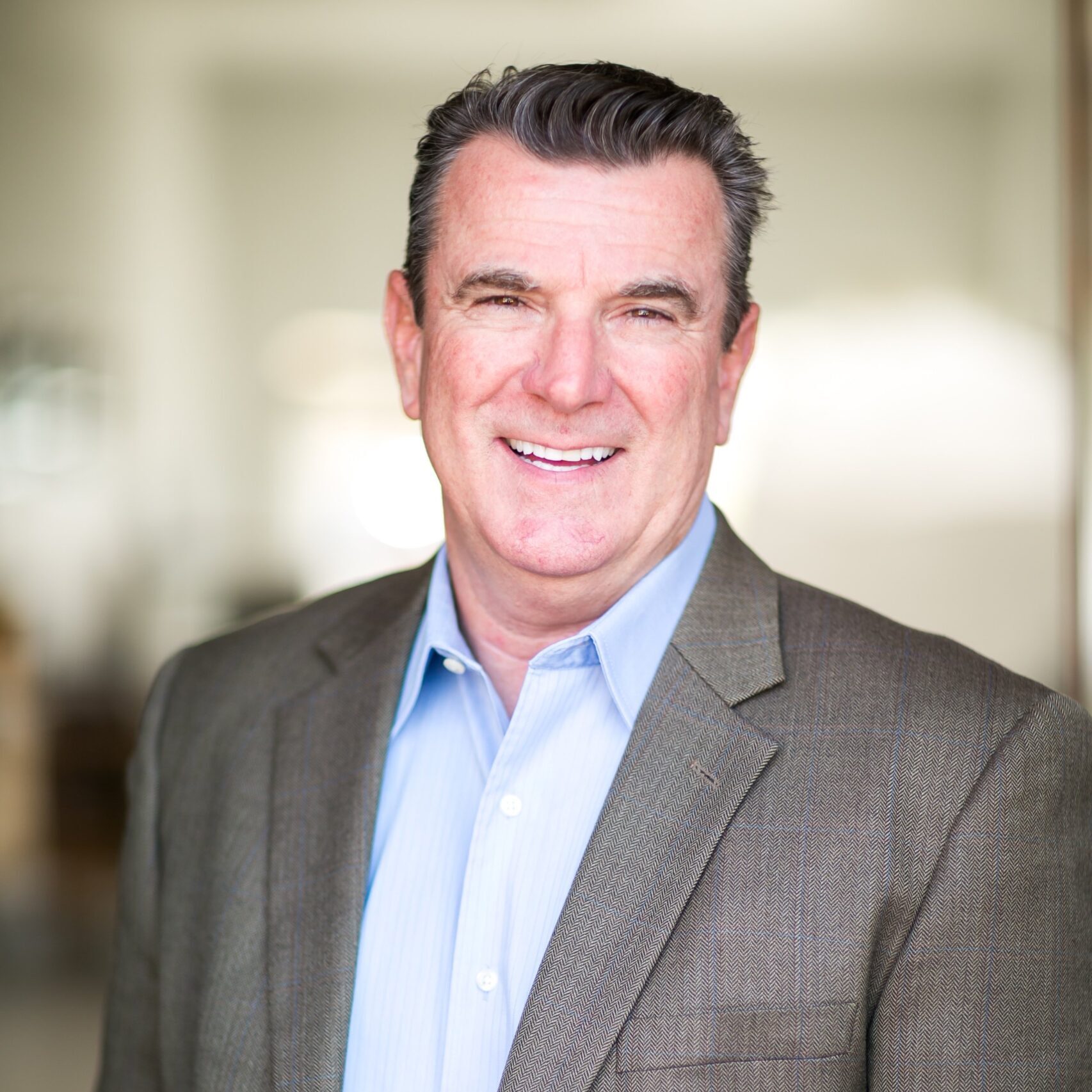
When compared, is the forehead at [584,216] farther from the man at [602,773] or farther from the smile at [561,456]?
the smile at [561,456]

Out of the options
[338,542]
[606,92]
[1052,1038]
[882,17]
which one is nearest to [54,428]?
[338,542]

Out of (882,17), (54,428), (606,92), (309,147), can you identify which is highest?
(882,17)

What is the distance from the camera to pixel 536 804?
4.44ft

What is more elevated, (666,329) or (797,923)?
(666,329)

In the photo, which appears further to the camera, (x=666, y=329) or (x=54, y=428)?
(x=54, y=428)

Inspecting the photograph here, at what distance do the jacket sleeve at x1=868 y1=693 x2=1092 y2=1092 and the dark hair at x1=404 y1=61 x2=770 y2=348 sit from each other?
0.60 m

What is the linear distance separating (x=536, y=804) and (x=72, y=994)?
395cm

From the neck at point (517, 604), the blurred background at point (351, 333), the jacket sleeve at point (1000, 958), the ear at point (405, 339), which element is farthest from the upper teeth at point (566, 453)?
the blurred background at point (351, 333)

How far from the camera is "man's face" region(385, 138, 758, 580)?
1368mm

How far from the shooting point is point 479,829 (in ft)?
4.39

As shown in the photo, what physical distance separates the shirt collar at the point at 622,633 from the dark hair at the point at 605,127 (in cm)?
26

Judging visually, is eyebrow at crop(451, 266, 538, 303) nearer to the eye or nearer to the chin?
the eye

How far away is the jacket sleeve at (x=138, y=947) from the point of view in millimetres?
1653

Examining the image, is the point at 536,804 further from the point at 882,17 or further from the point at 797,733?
the point at 882,17
